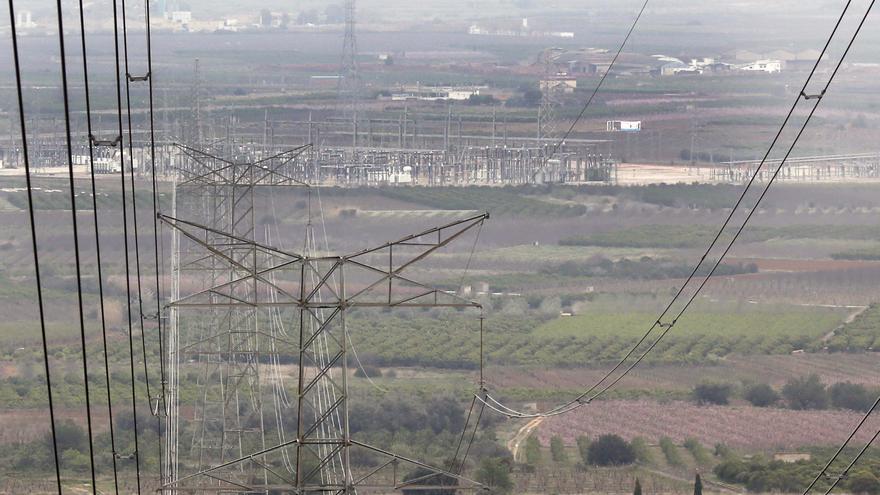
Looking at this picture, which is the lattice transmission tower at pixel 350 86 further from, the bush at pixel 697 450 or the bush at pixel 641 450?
the bush at pixel 641 450

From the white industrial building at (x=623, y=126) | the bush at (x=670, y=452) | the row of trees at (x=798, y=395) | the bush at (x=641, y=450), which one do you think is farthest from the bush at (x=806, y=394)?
the white industrial building at (x=623, y=126)

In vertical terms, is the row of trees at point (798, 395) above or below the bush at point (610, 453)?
below

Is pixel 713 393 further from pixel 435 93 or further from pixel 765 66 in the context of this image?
pixel 765 66

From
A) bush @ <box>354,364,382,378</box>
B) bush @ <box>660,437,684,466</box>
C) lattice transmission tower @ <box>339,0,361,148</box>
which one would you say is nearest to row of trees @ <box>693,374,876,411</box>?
bush @ <box>660,437,684,466</box>

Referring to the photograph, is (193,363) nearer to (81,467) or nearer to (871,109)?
(81,467)

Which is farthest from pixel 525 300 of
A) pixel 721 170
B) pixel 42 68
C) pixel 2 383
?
pixel 42 68

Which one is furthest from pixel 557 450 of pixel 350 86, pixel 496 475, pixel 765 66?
pixel 765 66
